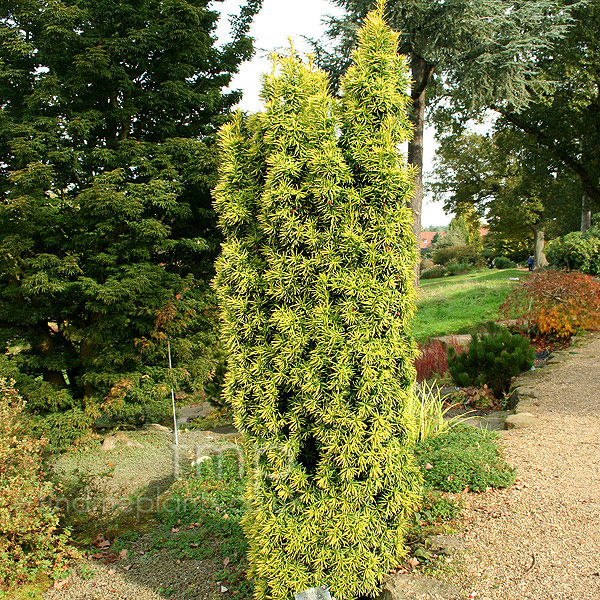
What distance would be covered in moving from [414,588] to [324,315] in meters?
1.74

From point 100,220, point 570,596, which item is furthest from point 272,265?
point 100,220

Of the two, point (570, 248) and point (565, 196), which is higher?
point (565, 196)

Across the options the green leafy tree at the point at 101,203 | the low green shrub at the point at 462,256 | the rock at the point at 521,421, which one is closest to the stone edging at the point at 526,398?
the rock at the point at 521,421

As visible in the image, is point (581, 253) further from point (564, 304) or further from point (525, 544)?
point (525, 544)

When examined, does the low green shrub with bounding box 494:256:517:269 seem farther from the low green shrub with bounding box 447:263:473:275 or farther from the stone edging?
the stone edging

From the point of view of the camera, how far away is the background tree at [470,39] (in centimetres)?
1048

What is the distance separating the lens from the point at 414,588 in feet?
9.85

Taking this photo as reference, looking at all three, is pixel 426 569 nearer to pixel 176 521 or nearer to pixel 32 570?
pixel 176 521

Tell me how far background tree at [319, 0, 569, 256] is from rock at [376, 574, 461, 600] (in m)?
9.94

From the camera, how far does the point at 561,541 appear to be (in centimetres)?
328

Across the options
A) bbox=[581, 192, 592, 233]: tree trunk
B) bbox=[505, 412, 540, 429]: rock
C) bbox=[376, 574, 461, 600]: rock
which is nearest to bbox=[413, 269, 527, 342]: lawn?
bbox=[505, 412, 540, 429]: rock

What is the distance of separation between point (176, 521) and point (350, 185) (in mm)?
3714

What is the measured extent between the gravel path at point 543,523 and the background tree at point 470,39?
26.4 feet

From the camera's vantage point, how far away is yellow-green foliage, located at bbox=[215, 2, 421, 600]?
2914 millimetres
